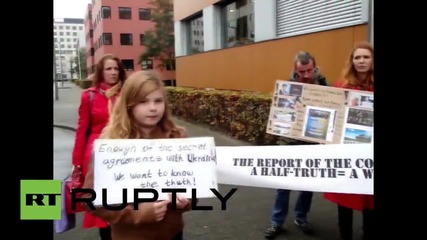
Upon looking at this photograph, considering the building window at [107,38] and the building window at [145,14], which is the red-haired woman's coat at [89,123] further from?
the building window at [145,14]

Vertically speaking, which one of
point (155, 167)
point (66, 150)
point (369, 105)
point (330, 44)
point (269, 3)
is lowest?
point (66, 150)

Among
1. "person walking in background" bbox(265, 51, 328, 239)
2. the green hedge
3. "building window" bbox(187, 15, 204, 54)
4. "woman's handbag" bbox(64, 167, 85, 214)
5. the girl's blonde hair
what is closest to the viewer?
the girl's blonde hair

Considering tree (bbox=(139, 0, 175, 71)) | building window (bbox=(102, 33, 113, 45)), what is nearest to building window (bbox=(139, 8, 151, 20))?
tree (bbox=(139, 0, 175, 71))

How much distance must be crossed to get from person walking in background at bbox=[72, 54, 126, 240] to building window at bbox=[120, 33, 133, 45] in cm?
14

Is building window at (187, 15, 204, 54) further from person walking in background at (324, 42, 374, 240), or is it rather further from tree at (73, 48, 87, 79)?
person walking in background at (324, 42, 374, 240)

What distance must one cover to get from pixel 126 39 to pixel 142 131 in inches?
45.8

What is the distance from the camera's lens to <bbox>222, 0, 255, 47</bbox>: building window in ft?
18.3

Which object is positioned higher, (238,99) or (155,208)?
(238,99)
